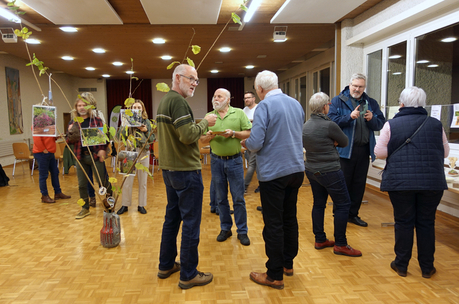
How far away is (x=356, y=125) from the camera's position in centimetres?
335

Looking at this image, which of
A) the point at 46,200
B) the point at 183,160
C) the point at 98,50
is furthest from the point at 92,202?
the point at 98,50

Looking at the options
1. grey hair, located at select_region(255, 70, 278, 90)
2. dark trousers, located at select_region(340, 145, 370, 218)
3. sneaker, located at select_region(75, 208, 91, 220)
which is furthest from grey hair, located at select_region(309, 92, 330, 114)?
sneaker, located at select_region(75, 208, 91, 220)

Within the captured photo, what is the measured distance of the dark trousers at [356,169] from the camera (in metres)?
3.40

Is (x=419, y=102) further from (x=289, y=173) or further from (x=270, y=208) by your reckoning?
(x=270, y=208)

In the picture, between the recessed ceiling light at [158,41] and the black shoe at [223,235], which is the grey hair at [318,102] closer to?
the black shoe at [223,235]

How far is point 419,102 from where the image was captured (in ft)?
7.52

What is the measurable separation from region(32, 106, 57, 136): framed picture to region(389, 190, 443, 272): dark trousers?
10.7ft

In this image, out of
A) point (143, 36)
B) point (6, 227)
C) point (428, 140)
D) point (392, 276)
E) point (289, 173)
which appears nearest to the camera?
point (289, 173)

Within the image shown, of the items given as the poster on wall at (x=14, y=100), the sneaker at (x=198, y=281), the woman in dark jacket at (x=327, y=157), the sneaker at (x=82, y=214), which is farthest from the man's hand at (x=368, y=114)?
the poster on wall at (x=14, y=100)

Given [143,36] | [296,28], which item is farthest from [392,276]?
[143,36]

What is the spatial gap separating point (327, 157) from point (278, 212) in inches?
31.0

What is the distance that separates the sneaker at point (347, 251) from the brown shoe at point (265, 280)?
82 cm

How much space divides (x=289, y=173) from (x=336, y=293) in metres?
0.93

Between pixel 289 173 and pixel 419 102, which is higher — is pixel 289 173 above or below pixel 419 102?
below
